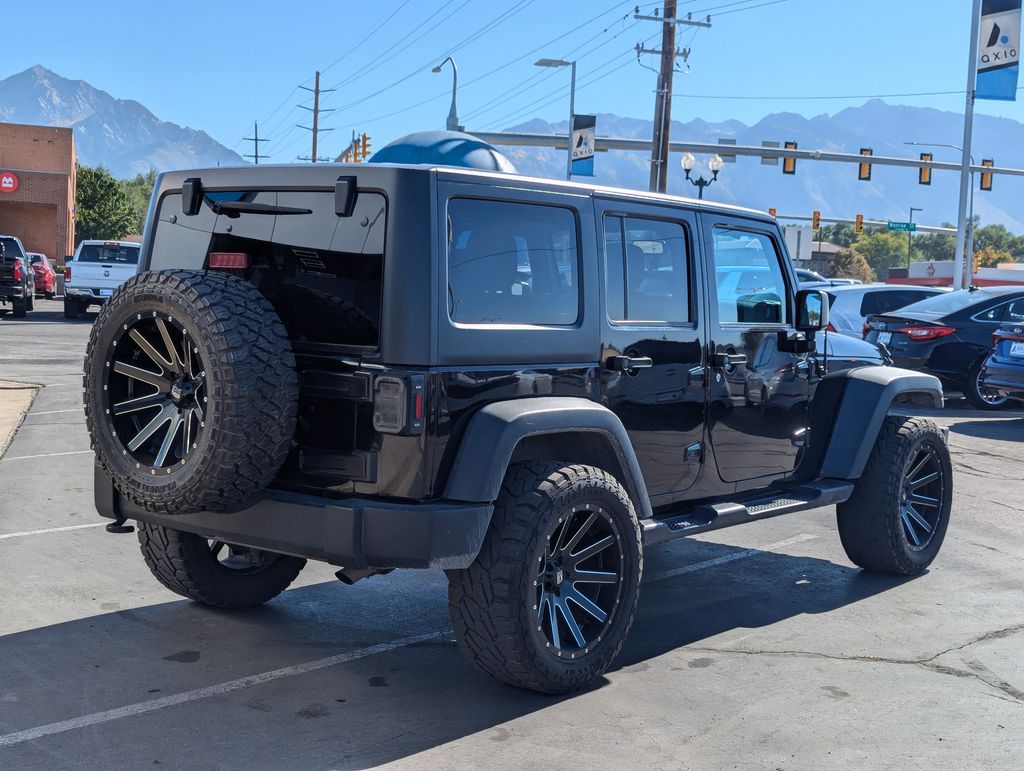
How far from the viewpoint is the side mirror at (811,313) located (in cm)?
621

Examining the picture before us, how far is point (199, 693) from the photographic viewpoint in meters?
4.50

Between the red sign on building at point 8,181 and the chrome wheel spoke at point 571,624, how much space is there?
54692 millimetres

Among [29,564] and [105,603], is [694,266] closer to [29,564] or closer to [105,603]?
[105,603]

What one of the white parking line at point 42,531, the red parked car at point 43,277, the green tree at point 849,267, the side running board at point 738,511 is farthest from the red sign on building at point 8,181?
the green tree at point 849,267

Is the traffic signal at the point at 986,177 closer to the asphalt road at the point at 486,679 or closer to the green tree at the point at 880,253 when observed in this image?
the asphalt road at the point at 486,679

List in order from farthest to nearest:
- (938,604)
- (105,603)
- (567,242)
→ 1. (938,604)
2. (105,603)
3. (567,242)

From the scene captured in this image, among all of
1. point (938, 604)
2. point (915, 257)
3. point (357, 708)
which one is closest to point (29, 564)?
point (357, 708)

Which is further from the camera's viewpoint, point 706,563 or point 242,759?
point 706,563

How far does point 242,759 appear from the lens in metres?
3.88

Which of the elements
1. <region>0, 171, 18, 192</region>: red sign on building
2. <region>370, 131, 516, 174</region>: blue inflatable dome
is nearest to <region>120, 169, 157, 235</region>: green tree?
<region>0, 171, 18, 192</region>: red sign on building

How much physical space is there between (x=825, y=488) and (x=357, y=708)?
119 inches

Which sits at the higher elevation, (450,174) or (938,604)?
(450,174)

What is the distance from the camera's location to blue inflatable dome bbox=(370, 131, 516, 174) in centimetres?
571

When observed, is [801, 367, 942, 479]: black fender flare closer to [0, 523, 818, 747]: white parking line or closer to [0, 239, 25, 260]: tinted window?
[0, 523, 818, 747]: white parking line
